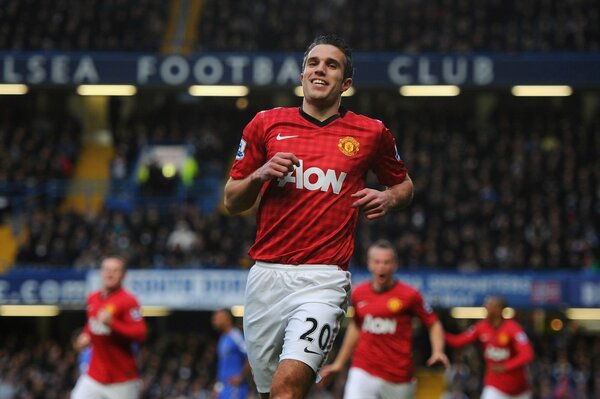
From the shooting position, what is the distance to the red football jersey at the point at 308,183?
567cm

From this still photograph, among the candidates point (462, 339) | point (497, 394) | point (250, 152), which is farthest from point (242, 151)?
point (497, 394)

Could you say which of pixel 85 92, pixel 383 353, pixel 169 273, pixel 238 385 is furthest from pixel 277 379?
pixel 85 92

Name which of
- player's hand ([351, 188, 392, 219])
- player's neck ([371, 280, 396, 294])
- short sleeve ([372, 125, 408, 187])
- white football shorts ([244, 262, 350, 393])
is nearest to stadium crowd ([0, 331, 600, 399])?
player's neck ([371, 280, 396, 294])

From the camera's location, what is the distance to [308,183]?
5680 mm

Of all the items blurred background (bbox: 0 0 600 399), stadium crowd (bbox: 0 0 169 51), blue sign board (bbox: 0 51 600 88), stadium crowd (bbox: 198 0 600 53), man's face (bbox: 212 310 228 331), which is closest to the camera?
man's face (bbox: 212 310 228 331)

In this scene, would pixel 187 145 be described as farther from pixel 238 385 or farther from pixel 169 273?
pixel 238 385

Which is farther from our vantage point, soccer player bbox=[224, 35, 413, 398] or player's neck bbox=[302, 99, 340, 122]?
player's neck bbox=[302, 99, 340, 122]

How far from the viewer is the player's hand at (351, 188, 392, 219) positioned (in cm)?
550

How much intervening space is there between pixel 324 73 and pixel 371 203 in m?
0.75

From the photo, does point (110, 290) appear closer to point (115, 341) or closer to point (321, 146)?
point (115, 341)

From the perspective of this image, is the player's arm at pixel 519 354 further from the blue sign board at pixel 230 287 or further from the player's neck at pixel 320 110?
the blue sign board at pixel 230 287

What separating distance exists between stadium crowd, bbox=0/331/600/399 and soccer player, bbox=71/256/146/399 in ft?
31.9

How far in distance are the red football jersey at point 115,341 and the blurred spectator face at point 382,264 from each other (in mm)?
2147

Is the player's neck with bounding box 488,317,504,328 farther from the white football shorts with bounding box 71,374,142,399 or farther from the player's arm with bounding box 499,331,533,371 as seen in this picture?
the white football shorts with bounding box 71,374,142,399
